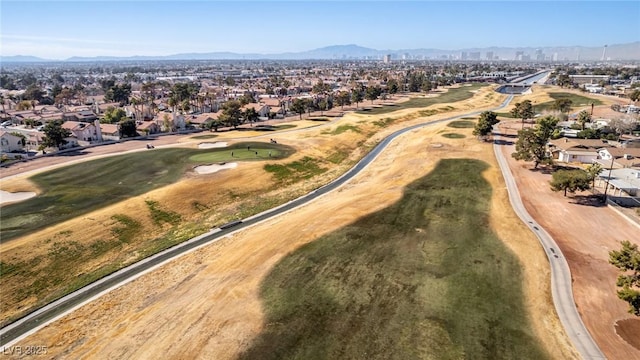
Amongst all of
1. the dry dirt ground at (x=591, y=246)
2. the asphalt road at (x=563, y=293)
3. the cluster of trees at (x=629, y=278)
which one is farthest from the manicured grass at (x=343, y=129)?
the cluster of trees at (x=629, y=278)

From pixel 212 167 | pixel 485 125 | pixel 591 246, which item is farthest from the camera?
pixel 485 125

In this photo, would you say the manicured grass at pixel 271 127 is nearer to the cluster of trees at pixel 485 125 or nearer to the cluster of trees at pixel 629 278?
the cluster of trees at pixel 485 125

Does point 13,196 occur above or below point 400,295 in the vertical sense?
above

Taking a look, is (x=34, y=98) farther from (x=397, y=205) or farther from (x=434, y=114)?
(x=397, y=205)

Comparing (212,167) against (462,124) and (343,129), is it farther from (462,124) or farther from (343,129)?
(462,124)

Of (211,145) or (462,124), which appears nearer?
(211,145)

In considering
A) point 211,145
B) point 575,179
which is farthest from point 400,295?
point 211,145

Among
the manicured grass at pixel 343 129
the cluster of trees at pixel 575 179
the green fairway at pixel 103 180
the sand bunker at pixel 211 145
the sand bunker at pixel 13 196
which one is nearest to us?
the green fairway at pixel 103 180

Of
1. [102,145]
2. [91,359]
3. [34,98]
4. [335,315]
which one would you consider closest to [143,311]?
[91,359]

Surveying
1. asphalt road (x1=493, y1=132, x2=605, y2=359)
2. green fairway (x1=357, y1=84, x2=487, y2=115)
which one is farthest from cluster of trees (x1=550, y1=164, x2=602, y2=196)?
green fairway (x1=357, y1=84, x2=487, y2=115)
